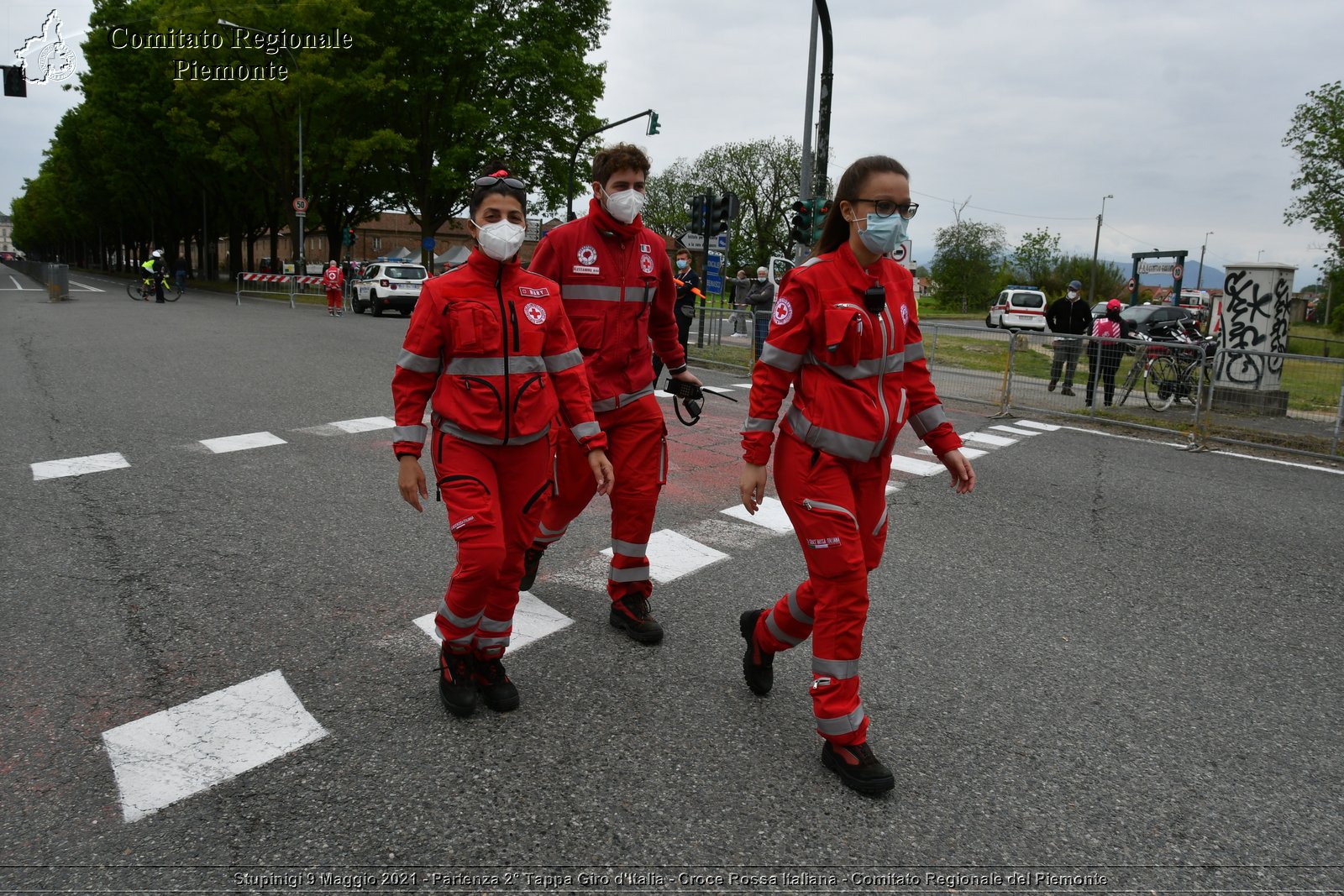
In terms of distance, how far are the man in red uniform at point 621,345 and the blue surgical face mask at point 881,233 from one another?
1.13 meters

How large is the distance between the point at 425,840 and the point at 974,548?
161 inches

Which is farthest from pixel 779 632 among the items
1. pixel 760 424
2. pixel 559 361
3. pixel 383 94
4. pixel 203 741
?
pixel 383 94

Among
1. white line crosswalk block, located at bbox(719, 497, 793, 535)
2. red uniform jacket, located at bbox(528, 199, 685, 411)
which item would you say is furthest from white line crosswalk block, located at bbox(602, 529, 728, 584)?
red uniform jacket, located at bbox(528, 199, 685, 411)

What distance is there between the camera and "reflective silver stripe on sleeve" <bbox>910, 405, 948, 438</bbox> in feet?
10.8

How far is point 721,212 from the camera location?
19.8 metres

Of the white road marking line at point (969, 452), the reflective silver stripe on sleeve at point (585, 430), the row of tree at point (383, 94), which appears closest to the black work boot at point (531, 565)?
the reflective silver stripe on sleeve at point (585, 430)

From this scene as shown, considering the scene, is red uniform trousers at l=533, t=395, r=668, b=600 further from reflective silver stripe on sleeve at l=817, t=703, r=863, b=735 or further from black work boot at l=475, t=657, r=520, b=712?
reflective silver stripe on sleeve at l=817, t=703, r=863, b=735

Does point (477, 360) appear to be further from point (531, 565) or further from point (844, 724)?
point (844, 724)

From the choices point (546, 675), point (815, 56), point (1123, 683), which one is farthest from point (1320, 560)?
point (815, 56)

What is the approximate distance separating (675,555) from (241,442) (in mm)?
4465

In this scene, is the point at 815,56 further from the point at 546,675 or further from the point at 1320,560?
the point at 546,675

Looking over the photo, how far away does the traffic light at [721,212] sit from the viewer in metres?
19.6

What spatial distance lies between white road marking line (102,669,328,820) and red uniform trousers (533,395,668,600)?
1.42 metres

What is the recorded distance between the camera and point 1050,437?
10.4 m
